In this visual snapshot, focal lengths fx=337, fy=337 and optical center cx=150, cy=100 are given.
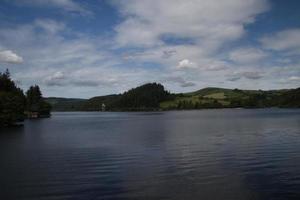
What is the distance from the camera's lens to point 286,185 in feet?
78.0

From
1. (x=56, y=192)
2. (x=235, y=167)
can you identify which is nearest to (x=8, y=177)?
(x=56, y=192)

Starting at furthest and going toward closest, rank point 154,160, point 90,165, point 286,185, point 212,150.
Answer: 1. point 212,150
2. point 154,160
3. point 90,165
4. point 286,185

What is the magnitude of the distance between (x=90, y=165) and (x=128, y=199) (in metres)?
13.5

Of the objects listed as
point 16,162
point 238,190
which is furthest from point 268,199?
point 16,162

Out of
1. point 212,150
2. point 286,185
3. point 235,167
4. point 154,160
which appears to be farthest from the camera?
point 212,150

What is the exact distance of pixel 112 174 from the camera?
29.0 meters

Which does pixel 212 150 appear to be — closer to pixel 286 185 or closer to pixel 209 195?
pixel 286 185

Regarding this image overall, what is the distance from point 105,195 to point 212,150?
23.4 meters

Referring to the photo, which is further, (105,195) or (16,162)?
(16,162)

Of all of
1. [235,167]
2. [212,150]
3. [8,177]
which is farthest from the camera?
[212,150]

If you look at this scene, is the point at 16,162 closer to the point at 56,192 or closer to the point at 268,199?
the point at 56,192

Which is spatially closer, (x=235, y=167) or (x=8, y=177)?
(x=8, y=177)

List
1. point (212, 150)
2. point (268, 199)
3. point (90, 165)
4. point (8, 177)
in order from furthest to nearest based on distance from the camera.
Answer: point (212, 150), point (90, 165), point (8, 177), point (268, 199)

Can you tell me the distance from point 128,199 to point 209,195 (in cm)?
514
